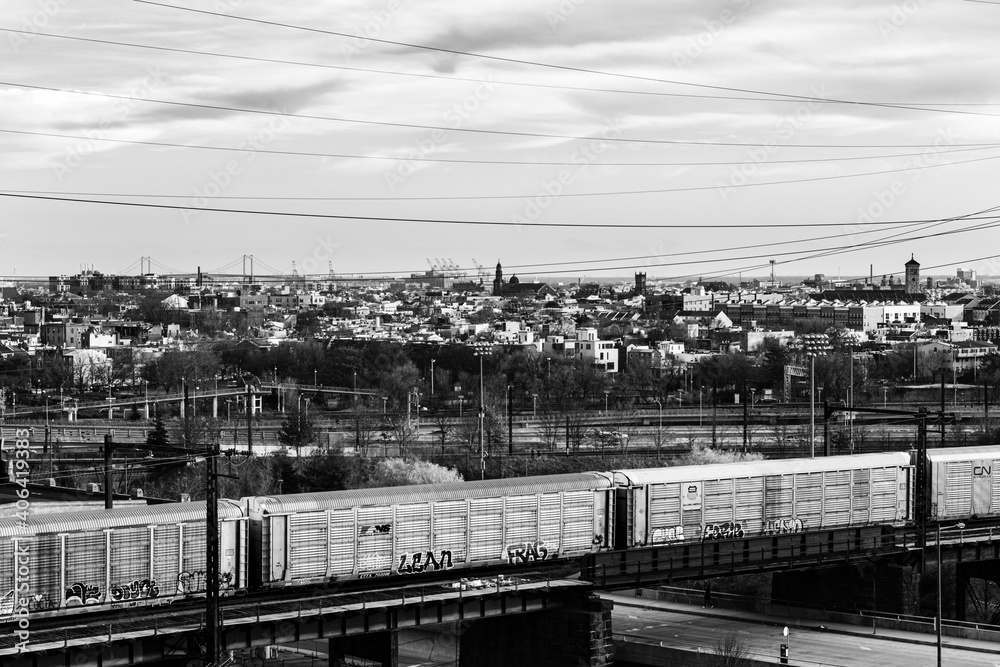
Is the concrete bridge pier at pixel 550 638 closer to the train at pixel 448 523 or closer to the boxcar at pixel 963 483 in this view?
the train at pixel 448 523

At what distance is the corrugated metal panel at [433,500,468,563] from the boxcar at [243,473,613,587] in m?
0.02

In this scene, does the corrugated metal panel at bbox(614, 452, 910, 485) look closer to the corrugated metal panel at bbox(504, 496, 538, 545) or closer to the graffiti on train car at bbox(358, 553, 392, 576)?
the corrugated metal panel at bbox(504, 496, 538, 545)

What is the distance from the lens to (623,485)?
2405 centimetres

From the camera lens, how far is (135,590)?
18734 millimetres

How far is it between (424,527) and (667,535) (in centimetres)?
505

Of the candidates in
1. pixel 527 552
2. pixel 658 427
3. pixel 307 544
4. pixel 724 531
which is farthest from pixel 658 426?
pixel 307 544

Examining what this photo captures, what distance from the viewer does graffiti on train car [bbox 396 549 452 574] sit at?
70.8 ft

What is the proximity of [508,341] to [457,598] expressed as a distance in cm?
10551

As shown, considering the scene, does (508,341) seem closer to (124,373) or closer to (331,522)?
(124,373)

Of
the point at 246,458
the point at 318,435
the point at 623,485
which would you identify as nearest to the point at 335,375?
the point at 318,435

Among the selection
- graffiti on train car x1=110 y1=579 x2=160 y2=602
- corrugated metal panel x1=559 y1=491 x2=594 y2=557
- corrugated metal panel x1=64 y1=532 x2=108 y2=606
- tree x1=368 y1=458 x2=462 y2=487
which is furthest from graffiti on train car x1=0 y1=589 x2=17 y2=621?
tree x1=368 y1=458 x2=462 y2=487

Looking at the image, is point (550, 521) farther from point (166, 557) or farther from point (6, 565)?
point (6, 565)

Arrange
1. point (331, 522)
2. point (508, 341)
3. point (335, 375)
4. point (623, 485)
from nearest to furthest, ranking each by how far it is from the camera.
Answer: point (331, 522) → point (623, 485) → point (335, 375) → point (508, 341)

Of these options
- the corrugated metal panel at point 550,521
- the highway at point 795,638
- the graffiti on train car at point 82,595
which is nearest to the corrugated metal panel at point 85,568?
the graffiti on train car at point 82,595
